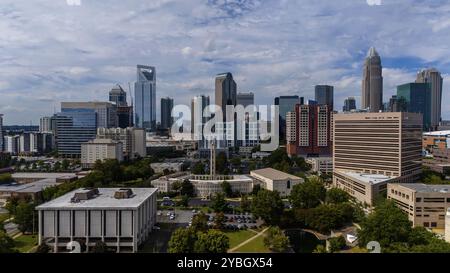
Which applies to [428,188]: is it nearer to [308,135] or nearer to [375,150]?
[375,150]

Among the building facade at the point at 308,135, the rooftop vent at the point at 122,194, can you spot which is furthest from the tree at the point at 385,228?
the building facade at the point at 308,135

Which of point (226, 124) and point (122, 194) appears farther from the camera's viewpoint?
point (226, 124)

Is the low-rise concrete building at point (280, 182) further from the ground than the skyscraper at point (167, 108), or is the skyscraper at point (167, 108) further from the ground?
the skyscraper at point (167, 108)

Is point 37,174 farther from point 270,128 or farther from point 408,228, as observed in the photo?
point 408,228

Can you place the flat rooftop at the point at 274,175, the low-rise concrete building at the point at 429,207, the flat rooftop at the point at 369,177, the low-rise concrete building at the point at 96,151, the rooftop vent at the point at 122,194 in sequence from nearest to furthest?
the rooftop vent at the point at 122,194
the low-rise concrete building at the point at 429,207
the flat rooftop at the point at 369,177
the flat rooftop at the point at 274,175
the low-rise concrete building at the point at 96,151

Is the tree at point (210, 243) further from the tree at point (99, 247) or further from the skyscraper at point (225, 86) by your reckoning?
the skyscraper at point (225, 86)

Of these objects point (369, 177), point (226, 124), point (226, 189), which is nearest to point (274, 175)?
point (226, 189)
